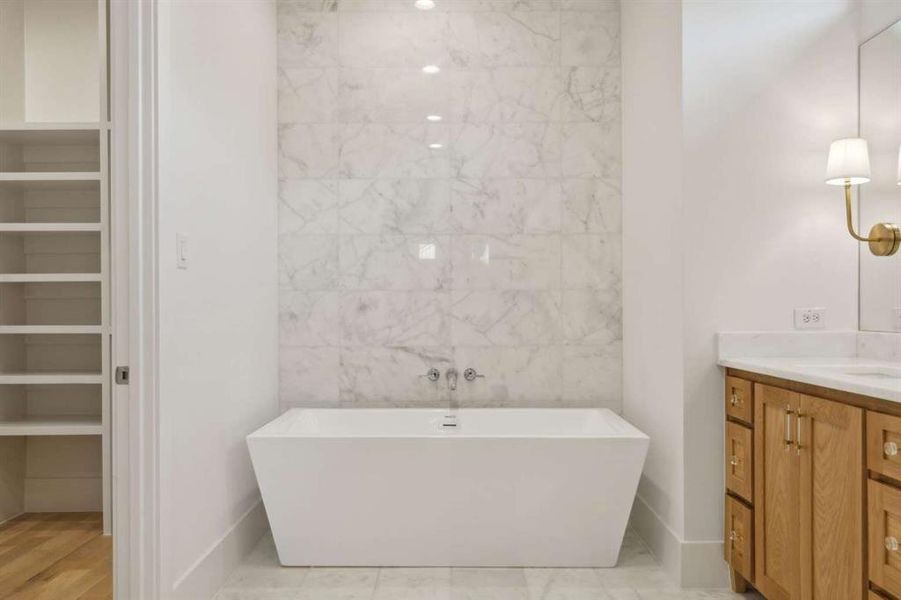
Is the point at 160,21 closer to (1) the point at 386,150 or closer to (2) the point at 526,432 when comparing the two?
(1) the point at 386,150

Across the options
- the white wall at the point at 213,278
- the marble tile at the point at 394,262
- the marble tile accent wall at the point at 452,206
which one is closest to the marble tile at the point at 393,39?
the marble tile accent wall at the point at 452,206

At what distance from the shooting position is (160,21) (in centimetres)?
204

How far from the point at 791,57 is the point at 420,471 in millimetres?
2247

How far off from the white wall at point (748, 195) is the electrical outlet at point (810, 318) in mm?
27

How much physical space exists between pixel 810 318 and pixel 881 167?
627mm

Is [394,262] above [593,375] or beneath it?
above

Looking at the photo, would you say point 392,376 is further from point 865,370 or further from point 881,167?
point 881,167

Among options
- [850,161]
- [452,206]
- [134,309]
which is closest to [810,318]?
[850,161]

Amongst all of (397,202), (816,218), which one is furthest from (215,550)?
(816,218)

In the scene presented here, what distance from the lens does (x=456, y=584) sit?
2.47m

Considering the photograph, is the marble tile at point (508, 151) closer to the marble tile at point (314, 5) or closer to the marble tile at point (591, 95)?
the marble tile at point (591, 95)

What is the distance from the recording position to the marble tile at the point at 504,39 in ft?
11.1

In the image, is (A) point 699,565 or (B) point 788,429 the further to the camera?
(A) point 699,565

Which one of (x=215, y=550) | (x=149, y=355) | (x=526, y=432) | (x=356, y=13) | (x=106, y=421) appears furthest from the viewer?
(x=356, y=13)
